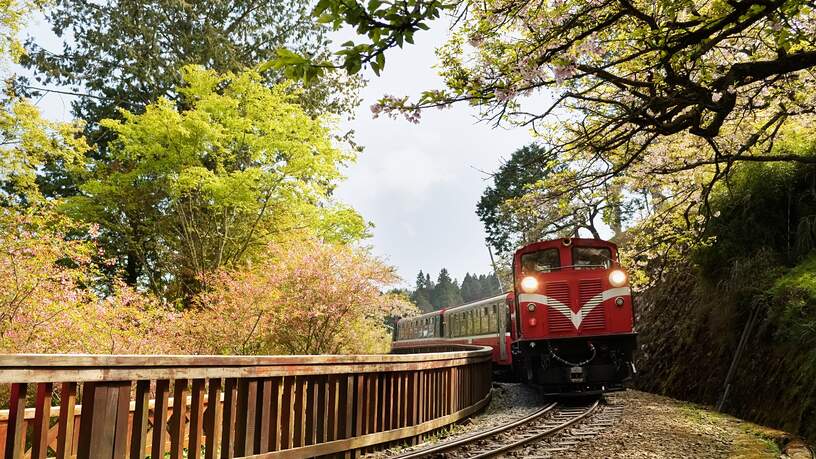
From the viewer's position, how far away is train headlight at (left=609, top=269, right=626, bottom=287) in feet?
42.5

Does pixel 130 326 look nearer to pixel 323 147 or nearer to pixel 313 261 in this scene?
pixel 313 261

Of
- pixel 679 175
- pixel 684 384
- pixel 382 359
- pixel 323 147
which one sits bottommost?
pixel 684 384

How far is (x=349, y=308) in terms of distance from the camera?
14.9m

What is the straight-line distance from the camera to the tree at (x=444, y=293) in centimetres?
9288

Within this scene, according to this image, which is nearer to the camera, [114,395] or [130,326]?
[114,395]

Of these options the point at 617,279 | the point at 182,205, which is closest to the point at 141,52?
Result: the point at 182,205

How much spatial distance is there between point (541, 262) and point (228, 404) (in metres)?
9.64

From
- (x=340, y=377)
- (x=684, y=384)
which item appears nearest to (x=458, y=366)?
(x=340, y=377)

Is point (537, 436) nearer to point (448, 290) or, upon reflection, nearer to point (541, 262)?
point (541, 262)

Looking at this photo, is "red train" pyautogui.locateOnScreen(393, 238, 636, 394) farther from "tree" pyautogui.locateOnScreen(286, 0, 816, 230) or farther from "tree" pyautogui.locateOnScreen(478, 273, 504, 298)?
"tree" pyautogui.locateOnScreen(478, 273, 504, 298)

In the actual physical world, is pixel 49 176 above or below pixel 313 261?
above

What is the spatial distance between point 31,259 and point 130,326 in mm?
2887

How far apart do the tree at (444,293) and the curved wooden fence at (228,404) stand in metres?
84.2

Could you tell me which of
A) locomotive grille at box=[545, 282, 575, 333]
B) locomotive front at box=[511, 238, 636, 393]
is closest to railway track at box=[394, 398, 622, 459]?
locomotive front at box=[511, 238, 636, 393]
